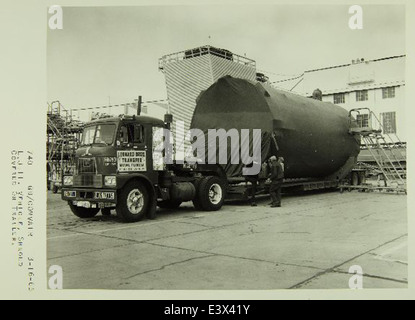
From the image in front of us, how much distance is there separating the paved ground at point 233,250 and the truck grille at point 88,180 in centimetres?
82

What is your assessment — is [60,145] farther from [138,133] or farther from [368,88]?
[368,88]

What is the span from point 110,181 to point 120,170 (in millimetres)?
469

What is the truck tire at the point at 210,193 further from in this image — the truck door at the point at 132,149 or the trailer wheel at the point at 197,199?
the truck door at the point at 132,149

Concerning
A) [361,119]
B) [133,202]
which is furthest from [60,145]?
[361,119]

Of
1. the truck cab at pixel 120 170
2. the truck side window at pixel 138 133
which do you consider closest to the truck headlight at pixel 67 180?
the truck cab at pixel 120 170

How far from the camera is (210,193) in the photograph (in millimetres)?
10617

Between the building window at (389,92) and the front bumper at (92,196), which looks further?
the building window at (389,92)

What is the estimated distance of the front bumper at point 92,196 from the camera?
318 inches

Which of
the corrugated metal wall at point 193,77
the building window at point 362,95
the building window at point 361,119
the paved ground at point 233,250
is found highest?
the building window at point 362,95

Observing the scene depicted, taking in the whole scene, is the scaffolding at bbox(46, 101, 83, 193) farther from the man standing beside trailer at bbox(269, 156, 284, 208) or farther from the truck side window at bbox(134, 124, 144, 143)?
the man standing beside trailer at bbox(269, 156, 284, 208)

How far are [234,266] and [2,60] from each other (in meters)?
4.13

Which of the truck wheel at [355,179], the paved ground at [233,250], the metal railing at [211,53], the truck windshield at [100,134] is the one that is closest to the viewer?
the paved ground at [233,250]

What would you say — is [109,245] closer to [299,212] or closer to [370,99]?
[299,212]

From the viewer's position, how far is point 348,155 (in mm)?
15148
